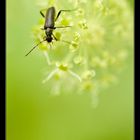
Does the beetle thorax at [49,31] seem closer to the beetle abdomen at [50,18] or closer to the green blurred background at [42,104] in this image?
the beetle abdomen at [50,18]

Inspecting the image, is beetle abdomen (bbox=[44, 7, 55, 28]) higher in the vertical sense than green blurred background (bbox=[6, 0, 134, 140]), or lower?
higher

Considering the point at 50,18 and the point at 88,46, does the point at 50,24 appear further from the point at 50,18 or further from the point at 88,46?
the point at 88,46

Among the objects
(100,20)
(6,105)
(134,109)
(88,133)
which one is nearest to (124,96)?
(134,109)

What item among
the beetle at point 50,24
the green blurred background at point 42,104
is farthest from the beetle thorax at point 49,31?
the green blurred background at point 42,104

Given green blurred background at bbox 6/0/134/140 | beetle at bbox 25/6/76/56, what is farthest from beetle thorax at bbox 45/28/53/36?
green blurred background at bbox 6/0/134/140
